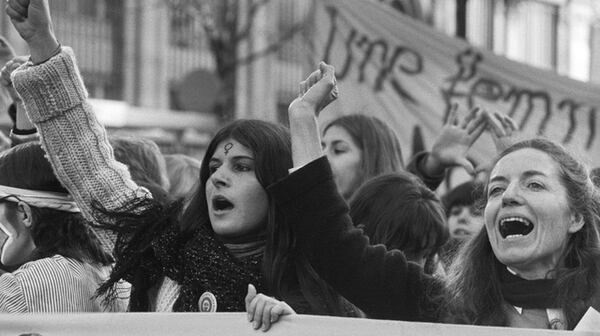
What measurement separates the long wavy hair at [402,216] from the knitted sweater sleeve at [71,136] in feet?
2.23

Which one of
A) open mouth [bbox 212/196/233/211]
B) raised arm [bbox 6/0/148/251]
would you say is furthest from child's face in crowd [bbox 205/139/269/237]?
raised arm [bbox 6/0/148/251]

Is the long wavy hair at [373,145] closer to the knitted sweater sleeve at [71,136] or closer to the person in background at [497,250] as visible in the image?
the knitted sweater sleeve at [71,136]

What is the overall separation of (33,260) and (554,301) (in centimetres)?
146

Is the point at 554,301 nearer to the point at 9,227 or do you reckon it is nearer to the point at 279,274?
the point at 279,274

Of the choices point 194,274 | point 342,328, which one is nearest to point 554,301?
point 342,328

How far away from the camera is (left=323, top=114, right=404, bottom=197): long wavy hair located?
465cm

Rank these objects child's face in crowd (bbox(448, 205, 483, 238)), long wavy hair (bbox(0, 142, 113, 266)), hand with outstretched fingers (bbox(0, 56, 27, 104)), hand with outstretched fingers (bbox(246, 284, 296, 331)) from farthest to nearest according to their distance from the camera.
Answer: child's face in crowd (bbox(448, 205, 483, 238)) < hand with outstretched fingers (bbox(0, 56, 27, 104)) < long wavy hair (bbox(0, 142, 113, 266)) < hand with outstretched fingers (bbox(246, 284, 296, 331))

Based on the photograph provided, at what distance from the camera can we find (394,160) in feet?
15.3

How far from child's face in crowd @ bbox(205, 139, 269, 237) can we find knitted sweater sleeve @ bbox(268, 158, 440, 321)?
0.23m

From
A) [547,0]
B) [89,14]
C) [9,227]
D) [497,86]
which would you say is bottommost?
[547,0]

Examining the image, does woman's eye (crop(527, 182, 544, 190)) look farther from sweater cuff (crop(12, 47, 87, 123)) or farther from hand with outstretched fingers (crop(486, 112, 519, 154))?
hand with outstretched fingers (crop(486, 112, 519, 154))

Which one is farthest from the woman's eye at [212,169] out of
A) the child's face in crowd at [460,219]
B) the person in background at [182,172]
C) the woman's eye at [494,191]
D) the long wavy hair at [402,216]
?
the child's face in crowd at [460,219]

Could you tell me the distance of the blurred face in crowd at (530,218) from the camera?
2.94 meters

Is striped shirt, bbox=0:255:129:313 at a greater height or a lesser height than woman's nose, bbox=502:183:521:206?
lesser
